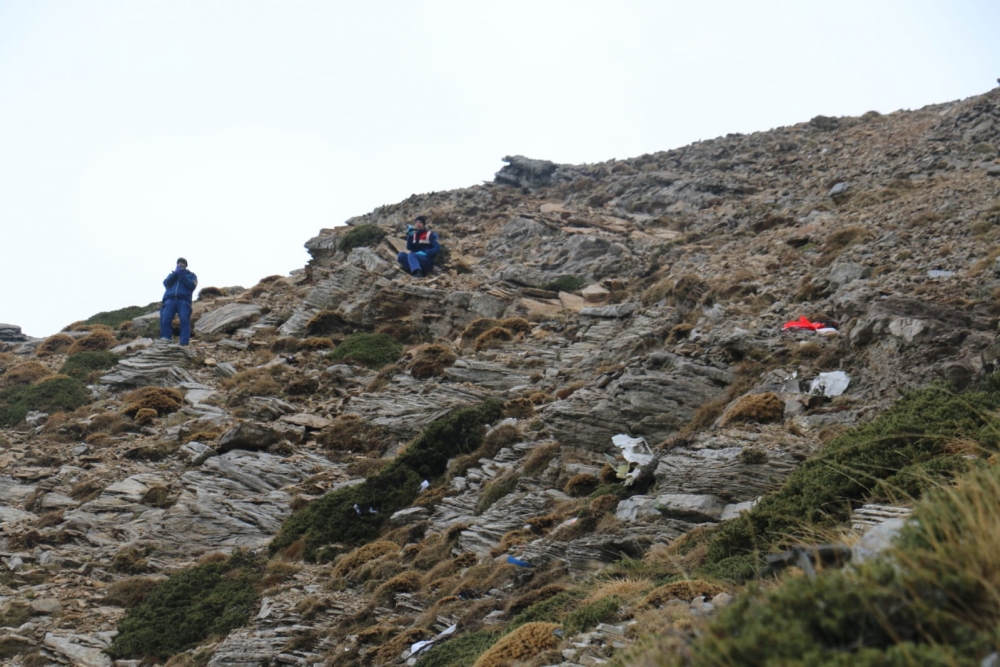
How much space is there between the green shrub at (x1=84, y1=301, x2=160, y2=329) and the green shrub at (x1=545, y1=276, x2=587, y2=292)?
17.8 meters

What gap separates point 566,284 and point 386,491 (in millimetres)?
15817

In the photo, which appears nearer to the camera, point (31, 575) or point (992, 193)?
point (31, 575)

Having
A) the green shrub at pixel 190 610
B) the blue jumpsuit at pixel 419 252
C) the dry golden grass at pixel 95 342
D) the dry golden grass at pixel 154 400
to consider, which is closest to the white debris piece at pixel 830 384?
the green shrub at pixel 190 610

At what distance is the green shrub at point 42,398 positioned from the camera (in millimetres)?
24266

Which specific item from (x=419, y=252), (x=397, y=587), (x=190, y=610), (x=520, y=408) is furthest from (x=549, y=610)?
(x=419, y=252)

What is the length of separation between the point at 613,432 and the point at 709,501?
4.98 metres

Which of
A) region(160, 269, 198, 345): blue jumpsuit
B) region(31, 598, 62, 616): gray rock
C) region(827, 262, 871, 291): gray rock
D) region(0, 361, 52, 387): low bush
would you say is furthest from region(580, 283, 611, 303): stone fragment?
region(31, 598, 62, 616): gray rock

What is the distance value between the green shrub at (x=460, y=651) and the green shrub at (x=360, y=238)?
27.8 meters

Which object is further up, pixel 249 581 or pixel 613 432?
pixel 613 432

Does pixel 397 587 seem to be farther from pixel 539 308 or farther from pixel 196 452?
pixel 539 308

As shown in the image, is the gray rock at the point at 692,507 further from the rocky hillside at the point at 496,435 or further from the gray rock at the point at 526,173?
the gray rock at the point at 526,173

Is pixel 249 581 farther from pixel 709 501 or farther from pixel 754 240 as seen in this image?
pixel 754 240

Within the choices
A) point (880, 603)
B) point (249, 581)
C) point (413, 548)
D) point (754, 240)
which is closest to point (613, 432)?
point (413, 548)

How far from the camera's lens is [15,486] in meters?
19.8
